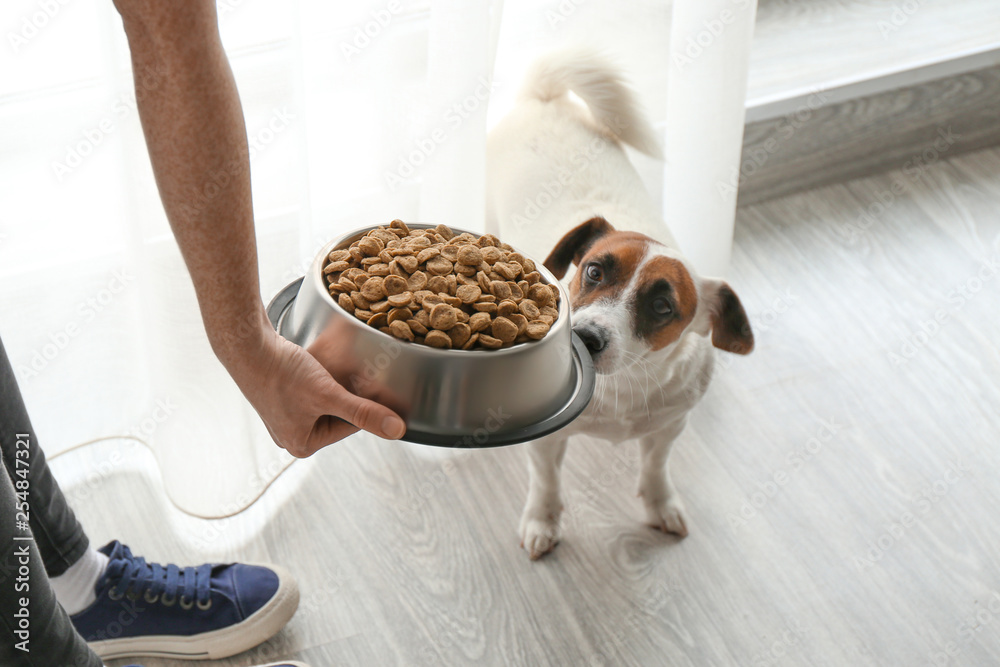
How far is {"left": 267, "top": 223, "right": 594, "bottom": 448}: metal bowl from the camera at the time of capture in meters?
0.79

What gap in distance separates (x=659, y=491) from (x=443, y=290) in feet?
2.43

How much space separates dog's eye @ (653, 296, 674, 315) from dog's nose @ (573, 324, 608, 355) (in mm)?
84

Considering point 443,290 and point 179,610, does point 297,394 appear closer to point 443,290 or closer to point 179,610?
point 443,290

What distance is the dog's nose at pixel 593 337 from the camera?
112 centimetres

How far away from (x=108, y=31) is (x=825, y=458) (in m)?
1.33

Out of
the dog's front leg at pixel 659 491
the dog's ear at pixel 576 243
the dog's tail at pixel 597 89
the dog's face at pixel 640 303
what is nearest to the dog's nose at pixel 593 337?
the dog's face at pixel 640 303

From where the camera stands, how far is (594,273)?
3.88 ft

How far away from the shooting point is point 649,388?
4.17 feet

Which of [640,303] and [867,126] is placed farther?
[867,126]

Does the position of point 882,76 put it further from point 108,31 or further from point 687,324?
point 108,31

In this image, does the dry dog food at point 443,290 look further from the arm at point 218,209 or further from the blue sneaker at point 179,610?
the blue sneaker at point 179,610

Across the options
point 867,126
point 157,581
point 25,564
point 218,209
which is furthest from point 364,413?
point 867,126

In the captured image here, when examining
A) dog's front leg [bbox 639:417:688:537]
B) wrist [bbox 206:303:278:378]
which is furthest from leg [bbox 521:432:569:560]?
wrist [bbox 206:303:278:378]

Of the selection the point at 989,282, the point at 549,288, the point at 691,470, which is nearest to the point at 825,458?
the point at 691,470
